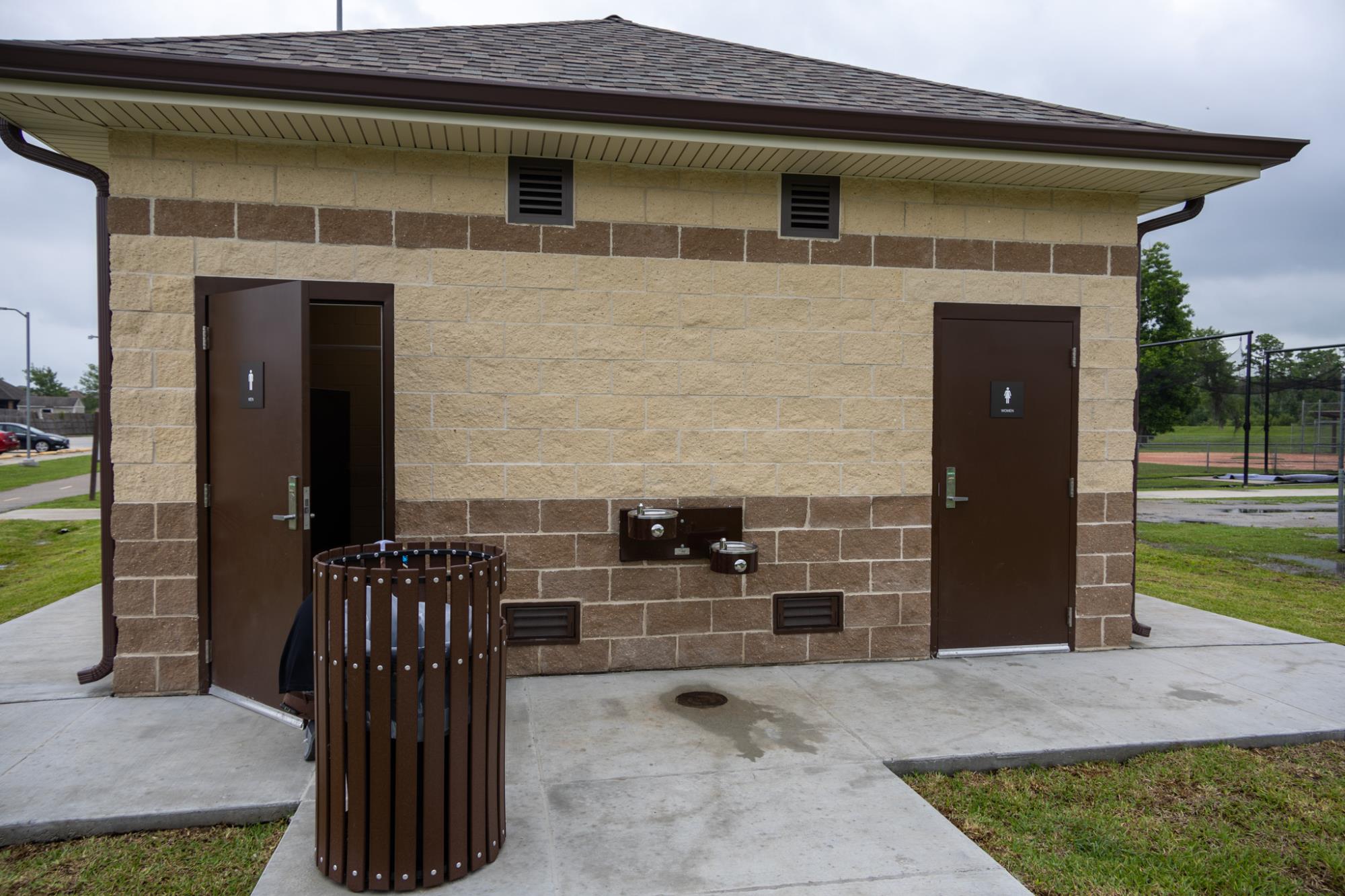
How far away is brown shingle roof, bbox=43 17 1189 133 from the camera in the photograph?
15.3 ft

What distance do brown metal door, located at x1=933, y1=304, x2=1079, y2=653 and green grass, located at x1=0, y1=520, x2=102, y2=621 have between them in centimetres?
622

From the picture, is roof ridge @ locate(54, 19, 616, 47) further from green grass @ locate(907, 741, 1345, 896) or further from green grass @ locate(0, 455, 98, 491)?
green grass @ locate(0, 455, 98, 491)

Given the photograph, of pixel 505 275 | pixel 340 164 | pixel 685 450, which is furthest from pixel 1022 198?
pixel 340 164

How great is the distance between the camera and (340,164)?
491cm

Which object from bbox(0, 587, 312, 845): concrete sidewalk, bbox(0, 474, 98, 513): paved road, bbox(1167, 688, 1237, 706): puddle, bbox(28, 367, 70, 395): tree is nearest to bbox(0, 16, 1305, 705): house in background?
bbox(0, 587, 312, 845): concrete sidewalk

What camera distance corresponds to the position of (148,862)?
3125 mm

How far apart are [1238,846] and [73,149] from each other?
7295 mm

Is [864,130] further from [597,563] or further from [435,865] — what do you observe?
[435,865]

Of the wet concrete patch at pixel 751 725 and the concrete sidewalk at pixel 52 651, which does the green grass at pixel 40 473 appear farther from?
the wet concrete patch at pixel 751 725

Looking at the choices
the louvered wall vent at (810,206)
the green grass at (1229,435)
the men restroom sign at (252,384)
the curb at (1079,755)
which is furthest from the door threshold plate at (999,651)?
A: the green grass at (1229,435)

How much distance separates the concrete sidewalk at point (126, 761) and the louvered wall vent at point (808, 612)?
2.96 m

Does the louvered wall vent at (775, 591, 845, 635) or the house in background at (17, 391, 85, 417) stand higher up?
the house in background at (17, 391, 85, 417)

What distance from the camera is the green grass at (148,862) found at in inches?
117

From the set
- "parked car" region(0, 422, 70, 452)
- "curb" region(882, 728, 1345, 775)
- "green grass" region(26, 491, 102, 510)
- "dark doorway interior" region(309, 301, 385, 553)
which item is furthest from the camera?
"parked car" region(0, 422, 70, 452)
